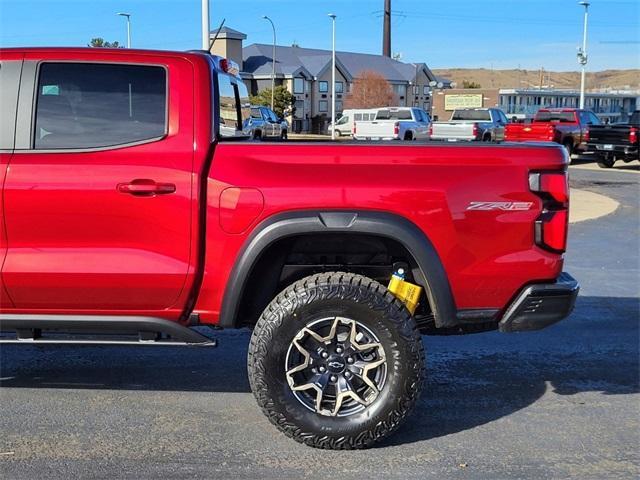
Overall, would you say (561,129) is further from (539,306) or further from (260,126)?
(539,306)

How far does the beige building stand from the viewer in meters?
70.9

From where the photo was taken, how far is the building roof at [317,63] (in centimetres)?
7169

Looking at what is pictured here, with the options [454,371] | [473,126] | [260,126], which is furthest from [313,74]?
[454,371]

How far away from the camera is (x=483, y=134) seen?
30.8 meters

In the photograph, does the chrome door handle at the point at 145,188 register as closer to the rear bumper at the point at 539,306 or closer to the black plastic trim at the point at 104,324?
the black plastic trim at the point at 104,324

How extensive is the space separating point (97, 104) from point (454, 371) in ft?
9.97

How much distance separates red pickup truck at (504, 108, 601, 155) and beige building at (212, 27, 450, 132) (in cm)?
3986

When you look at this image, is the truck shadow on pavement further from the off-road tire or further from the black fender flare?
the black fender flare

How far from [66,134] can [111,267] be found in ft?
2.55

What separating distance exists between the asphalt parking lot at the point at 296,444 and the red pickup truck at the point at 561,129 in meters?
21.8

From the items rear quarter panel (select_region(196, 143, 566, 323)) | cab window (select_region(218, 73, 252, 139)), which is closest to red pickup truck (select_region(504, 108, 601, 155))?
cab window (select_region(218, 73, 252, 139))

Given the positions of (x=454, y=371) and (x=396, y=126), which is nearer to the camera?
(x=454, y=371)

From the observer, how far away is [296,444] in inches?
154

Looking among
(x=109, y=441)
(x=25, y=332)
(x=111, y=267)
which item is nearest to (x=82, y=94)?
(x=111, y=267)
